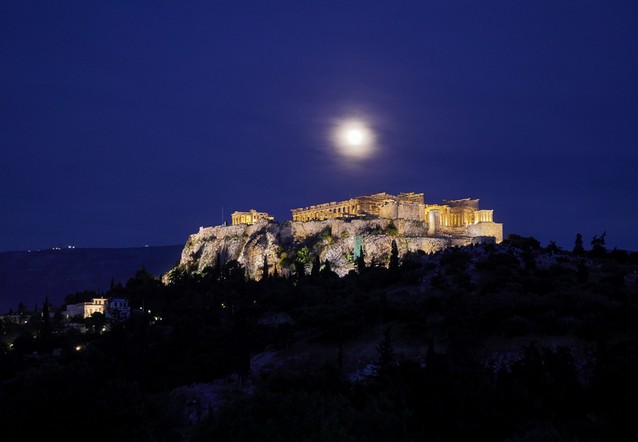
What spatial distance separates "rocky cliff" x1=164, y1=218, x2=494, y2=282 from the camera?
7506cm

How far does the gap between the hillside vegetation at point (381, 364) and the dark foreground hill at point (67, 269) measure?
4845 inches

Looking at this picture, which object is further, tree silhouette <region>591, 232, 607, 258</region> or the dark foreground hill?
the dark foreground hill

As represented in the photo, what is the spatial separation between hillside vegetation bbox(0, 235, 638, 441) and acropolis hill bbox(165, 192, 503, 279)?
Answer: 853 inches

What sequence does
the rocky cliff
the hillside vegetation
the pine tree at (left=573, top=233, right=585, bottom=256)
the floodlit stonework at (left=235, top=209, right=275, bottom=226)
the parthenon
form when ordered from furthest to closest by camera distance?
the floodlit stonework at (left=235, top=209, right=275, bottom=226) < the parthenon < the rocky cliff < the pine tree at (left=573, top=233, right=585, bottom=256) < the hillside vegetation

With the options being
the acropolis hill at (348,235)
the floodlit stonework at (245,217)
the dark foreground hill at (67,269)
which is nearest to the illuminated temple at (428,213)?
the acropolis hill at (348,235)

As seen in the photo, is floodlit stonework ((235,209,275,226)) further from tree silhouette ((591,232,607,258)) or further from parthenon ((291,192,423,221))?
tree silhouette ((591,232,607,258))

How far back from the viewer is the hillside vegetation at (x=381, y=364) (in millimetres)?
16312

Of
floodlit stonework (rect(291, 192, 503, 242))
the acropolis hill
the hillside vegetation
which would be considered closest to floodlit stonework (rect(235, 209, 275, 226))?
the acropolis hill

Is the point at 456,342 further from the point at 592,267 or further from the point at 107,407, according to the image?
the point at 592,267

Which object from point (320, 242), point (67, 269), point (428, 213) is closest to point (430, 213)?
point (428, 213)

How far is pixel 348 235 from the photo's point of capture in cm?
7912

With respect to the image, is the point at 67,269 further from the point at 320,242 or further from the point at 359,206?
Answer: the point at 320,242

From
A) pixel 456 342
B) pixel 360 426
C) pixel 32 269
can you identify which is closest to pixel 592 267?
pixel 456 342

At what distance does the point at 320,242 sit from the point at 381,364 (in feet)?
185
